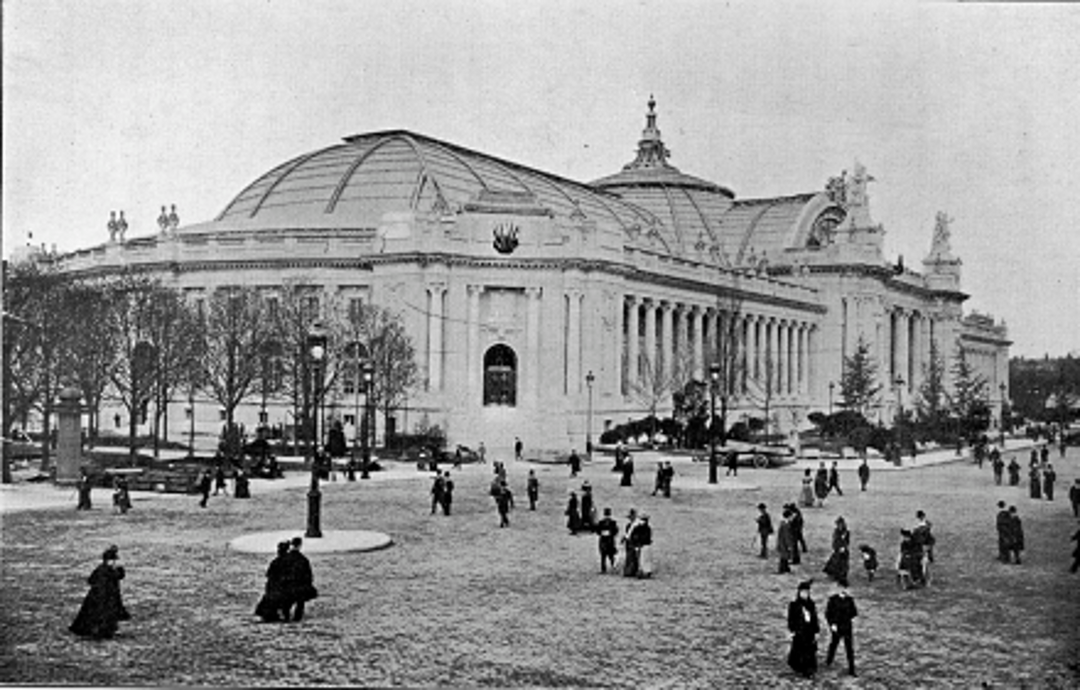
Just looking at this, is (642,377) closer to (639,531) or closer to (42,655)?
(639,531)

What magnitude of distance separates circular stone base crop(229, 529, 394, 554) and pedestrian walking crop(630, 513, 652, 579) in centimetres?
638

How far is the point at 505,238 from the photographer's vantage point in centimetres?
6881

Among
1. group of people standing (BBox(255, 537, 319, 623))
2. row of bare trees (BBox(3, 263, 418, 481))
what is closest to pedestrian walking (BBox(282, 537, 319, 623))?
group of people standing (BBox(255, 537, 319, 623))

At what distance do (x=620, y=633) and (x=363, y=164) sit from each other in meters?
65.3

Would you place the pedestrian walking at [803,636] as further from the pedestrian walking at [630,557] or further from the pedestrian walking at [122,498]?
the pedestrian walking at [122,498]

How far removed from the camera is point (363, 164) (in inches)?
3145

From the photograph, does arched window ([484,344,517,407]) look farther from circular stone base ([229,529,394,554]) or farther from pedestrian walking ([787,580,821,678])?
pedestrian walking ([787,580,821,678])

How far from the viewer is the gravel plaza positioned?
53.0 ft

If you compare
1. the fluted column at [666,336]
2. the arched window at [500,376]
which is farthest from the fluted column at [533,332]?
the fluted column at [666,336]

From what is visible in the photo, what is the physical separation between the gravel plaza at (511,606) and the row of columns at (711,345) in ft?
145

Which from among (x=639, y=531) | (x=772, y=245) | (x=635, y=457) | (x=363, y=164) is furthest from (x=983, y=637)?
(x=772, y=245)

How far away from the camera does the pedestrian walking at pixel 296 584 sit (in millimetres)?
18750

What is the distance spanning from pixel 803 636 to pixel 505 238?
53.9 meters

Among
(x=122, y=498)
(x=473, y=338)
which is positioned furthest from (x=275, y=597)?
(x=473, y=338)
